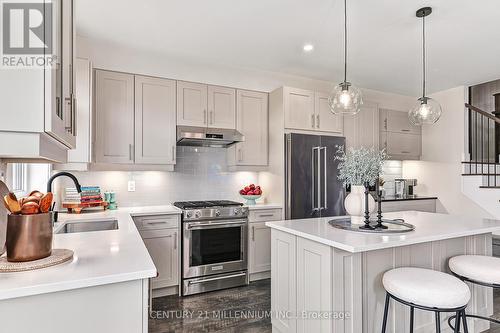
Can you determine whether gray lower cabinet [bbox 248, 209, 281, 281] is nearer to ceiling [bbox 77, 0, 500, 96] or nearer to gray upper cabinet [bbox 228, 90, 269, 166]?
gray upper cabinet [bbox 228, 90, 269, 166]

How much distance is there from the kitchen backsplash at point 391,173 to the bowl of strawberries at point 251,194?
7.98 ft

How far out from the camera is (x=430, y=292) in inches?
62.8

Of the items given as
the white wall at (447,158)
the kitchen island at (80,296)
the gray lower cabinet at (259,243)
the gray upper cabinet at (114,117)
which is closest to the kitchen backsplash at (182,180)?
the gray upper cabinet at (114,117)

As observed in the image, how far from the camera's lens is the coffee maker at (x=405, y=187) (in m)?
5.01

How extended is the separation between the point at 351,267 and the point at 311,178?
1968mm

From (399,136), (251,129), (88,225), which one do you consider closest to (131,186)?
(88,225)

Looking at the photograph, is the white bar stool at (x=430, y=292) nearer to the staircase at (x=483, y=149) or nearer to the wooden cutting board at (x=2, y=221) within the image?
the wooden cutting board at (x=2, y=221)

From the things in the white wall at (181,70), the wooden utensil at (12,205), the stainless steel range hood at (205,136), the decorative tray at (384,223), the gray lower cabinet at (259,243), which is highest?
the white wall at (181,70)

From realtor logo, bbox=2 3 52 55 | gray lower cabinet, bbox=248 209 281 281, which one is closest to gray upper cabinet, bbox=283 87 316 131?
gray lower cabinet, bbox=248 209 281 281

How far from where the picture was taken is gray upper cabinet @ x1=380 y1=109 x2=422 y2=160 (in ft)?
15.7

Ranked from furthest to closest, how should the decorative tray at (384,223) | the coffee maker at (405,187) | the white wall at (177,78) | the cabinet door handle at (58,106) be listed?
1. the coffee maker at (405,187)
2. the white wall at (177,78)
3. the decorative tray at (384,223)
4. the cabinet door handle at (58,106)

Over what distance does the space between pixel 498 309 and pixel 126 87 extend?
4353 mm

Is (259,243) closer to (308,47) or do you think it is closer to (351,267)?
(351,267)

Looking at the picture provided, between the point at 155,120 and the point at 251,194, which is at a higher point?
the point at 155,120
